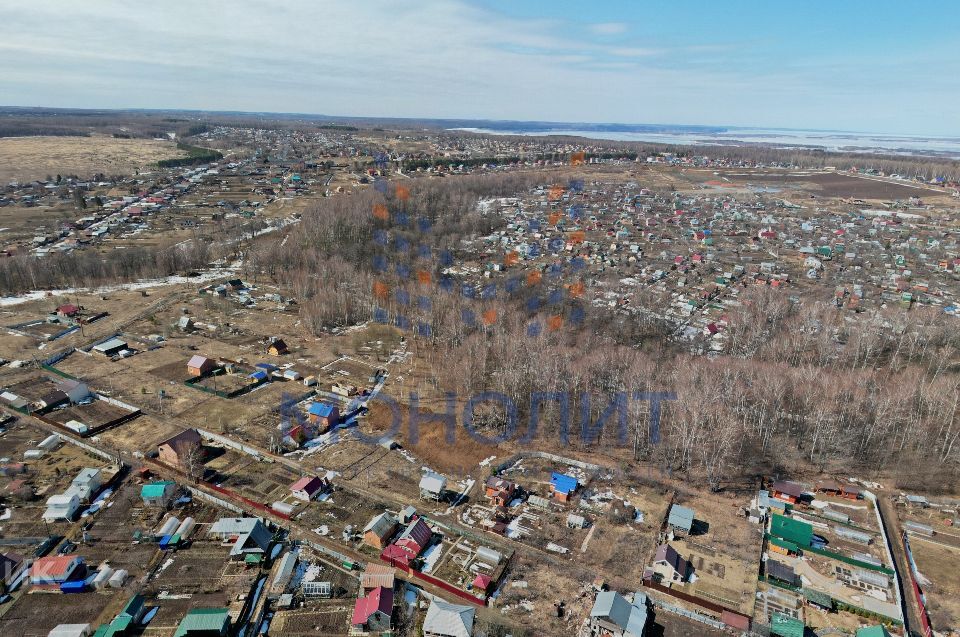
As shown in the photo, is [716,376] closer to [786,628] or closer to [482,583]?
[786,628]

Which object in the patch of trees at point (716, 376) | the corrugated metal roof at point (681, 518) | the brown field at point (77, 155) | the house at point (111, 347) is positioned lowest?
the corrugated metal roof at point (681, 518)

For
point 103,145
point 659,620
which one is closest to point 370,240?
point 659,620

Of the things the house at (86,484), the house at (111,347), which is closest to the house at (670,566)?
the house at (86,484)

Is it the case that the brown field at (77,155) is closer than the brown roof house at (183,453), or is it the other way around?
the brown roof house at (183,453)

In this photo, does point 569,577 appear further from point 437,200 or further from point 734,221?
point 734,221

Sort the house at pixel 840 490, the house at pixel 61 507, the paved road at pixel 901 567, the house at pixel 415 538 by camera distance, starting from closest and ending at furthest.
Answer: the paved road at pixel 901 567, the house at pixel 415 538, the house at pixel 61 507, the house at pixel 840 490

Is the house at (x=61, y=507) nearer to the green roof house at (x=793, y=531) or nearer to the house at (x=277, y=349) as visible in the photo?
the house at (x=277, y=349)
